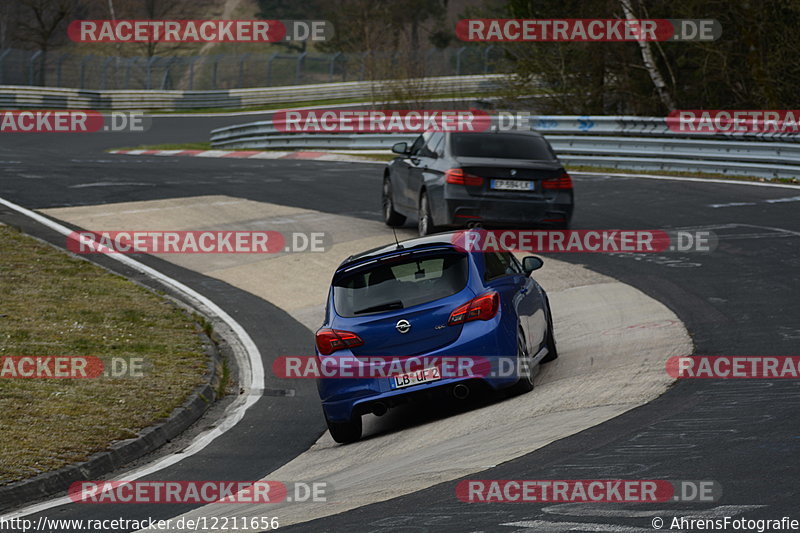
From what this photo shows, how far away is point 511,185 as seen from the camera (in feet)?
52.4

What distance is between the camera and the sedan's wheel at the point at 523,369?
938cm

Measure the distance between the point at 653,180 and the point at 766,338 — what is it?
1382 cm

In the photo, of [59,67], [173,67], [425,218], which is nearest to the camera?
[425,218]

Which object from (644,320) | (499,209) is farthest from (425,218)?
(644,320)

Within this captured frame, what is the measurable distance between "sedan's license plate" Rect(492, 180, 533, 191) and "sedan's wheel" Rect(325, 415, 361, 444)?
7.16m

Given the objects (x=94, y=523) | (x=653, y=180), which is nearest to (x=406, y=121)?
(x=653, y=180)

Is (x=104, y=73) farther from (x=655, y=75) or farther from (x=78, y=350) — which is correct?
(x=78, y=350)
